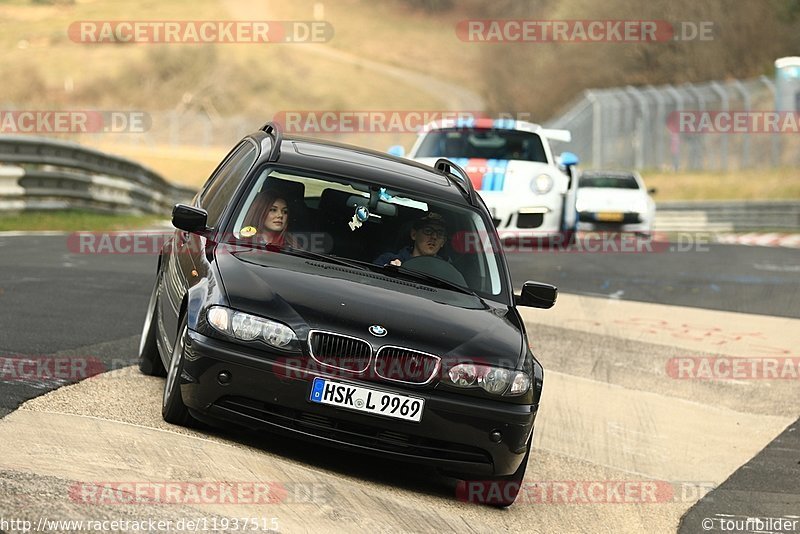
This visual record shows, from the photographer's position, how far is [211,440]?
21.8ft

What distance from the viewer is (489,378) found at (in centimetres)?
655

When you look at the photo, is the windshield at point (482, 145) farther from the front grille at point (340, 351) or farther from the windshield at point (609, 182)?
the windshield at point (609, 182)

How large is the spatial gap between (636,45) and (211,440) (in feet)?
189

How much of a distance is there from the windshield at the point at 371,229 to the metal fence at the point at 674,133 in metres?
30.7

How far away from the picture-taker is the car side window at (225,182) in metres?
7.76

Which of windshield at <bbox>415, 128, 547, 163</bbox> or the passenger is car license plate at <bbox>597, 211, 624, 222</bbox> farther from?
the passenger

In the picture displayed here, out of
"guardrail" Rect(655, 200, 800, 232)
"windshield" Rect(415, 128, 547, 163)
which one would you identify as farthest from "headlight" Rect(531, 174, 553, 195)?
"guardrail" Rect(655, 200, 800, 232)

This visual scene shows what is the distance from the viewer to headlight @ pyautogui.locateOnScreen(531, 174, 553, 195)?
17.0 metres

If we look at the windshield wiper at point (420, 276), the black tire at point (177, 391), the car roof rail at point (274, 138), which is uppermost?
the car roof rail at point (274, 138)

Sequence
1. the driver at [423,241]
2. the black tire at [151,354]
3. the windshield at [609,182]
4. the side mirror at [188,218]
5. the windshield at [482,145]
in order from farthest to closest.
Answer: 1. the windshield at [609,182]
2. the windshield at [482,145]
3. the black tire at [151,354]
4. the driver at [423,241]
5. the side mirror at [188,218]

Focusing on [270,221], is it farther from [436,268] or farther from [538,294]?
[538,294]

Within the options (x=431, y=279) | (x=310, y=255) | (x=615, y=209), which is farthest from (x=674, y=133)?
(x=310, y=255)

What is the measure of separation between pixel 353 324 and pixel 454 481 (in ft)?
4.17

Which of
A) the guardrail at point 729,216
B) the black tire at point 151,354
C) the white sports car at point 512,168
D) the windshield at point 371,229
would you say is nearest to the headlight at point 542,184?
the white sports car at point 512,168
